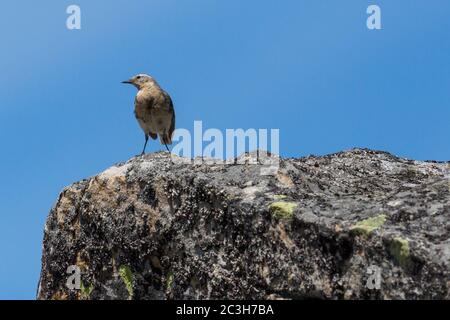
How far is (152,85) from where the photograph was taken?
16.9 m

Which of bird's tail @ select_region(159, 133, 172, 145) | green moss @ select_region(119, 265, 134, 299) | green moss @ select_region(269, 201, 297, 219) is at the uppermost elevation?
bird's tail @ select_region(159, 133, 172, 145)

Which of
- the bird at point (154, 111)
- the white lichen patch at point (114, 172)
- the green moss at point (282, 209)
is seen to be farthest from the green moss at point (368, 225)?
the bird at point (154, 111)

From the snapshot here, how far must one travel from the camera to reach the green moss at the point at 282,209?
28.0 feet

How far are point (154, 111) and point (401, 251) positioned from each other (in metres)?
9.67

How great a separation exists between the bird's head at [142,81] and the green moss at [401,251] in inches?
405

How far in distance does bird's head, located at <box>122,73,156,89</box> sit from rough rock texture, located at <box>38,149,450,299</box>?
6157mm

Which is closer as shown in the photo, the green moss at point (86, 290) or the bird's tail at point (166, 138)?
the green moss at point (86, 290)

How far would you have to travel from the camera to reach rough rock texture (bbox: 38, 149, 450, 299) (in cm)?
774

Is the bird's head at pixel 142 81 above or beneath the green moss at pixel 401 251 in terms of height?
above

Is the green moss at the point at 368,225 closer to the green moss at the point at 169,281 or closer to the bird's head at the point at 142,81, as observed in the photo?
the green moss at the point at 169,281

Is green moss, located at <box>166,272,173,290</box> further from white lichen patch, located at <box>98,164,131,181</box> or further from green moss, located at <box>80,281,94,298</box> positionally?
white lichen patch, located at <box>98,164,131,181</box>

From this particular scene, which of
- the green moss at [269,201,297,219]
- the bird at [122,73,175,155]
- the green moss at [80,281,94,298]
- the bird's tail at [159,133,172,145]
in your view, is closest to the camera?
the green moss at [269,201,297,219]

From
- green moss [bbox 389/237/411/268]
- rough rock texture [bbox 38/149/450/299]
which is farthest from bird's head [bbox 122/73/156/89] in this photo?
green moss [bbox 389/237/411/268]

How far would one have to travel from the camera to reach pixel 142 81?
17109mm
